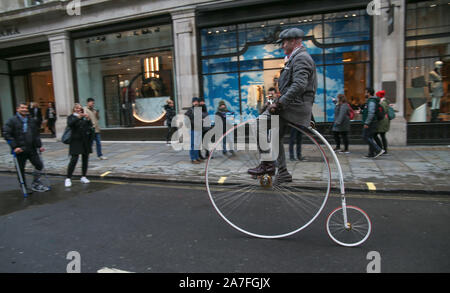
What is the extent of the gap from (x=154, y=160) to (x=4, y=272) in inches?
281

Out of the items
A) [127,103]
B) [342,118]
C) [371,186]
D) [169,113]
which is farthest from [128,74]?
[371,186]

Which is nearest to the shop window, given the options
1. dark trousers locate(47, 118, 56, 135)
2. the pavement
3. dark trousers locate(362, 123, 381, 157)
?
the pavement

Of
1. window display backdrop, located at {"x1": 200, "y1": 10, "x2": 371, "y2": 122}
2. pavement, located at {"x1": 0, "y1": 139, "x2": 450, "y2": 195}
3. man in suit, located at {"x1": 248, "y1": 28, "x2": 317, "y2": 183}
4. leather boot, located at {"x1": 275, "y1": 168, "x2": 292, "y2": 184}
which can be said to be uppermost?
window display backdrop, located at {"x1": 200, "y1": 10, "x2": 371, "y2": 122}

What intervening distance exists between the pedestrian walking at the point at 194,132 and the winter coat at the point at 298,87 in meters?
5.72

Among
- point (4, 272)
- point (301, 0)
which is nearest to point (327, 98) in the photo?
point (301, 0)

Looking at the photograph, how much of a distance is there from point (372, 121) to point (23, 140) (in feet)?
29.3

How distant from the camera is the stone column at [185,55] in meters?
14.0

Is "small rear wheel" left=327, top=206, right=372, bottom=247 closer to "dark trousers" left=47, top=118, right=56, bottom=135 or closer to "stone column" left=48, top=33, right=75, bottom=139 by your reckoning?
"stone column" left=48, top=33, right=75, bottom=139

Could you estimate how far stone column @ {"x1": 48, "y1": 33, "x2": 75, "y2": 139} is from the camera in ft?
54.6

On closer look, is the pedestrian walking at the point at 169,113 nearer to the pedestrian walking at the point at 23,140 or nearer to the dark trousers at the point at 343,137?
the dark trousers at the point at 343,137

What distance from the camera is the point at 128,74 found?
1638cm

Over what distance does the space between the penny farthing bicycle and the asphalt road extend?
164 mm

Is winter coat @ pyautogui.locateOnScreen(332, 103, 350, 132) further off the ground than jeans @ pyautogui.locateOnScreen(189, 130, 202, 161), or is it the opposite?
winter coat @ pyautogui.locateOnScreen(332, 103, 350, 132)

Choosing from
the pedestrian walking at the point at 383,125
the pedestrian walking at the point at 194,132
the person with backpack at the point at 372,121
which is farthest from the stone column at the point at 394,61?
the pedestrian walking at the point at 194,132
